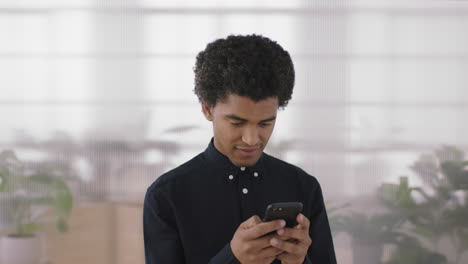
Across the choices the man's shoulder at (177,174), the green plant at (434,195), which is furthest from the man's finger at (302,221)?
the green plant at (434,195)

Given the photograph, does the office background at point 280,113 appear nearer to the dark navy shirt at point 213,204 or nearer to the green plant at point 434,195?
the green plant at point 434,195

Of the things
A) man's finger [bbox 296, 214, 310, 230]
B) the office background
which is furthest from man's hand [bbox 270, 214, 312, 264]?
the office background

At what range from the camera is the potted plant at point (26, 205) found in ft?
8.87

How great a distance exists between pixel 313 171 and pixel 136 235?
735 mm

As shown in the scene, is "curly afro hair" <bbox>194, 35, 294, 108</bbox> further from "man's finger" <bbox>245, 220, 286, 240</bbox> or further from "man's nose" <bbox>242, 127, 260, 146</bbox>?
"man's finger" <bbox>245, 220, 286, 240</bbox>

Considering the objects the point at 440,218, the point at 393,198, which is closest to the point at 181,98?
the point at 393,198

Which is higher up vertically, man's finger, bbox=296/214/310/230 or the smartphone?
the smartphone

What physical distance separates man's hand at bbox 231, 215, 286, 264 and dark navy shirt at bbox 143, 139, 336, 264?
14cm

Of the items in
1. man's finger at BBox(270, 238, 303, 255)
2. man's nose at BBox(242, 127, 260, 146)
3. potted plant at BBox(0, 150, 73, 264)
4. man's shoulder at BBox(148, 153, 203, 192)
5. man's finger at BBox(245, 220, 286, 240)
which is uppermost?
man's nose at BBox(242, 127, 260, 146)

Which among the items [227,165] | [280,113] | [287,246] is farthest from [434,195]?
[287,246]

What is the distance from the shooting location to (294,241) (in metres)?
1.09

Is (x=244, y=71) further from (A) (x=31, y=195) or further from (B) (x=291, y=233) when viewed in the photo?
(A) (x=31, y=195)

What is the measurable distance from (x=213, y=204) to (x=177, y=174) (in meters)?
0.08

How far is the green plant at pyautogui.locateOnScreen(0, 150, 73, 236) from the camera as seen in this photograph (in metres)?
2.70
